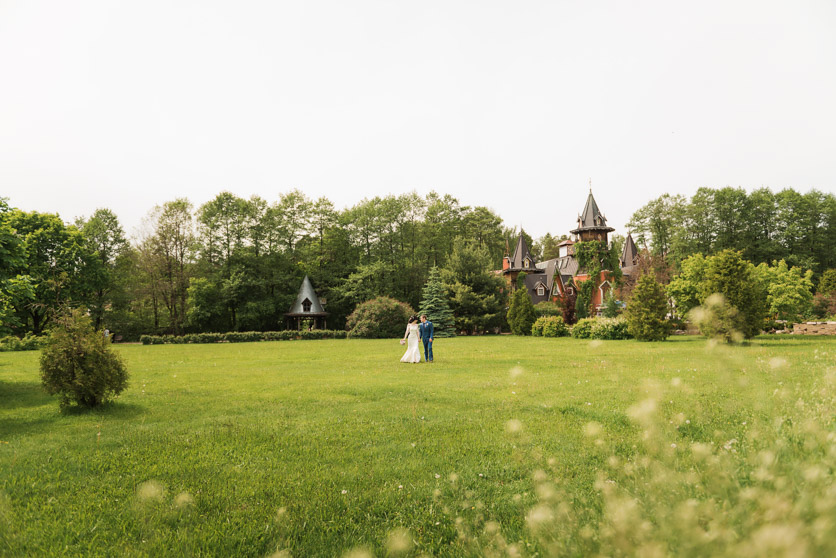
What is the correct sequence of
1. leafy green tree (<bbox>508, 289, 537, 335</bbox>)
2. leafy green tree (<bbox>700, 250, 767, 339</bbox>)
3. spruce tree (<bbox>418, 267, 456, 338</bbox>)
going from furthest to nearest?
spruce tree (<bbox>418, 267, 456, 338</bbox>) → leafy green tree (<bbox>508, 289, 537, 335</bbox>) → leafy green tree (<bbox>700, 250, 767, 339</bbox>)

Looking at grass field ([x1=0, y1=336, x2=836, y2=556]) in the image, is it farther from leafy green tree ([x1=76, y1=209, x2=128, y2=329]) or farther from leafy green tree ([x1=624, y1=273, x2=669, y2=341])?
leafy green tree ([x1=76, y1=209, x2=128, y2=329])

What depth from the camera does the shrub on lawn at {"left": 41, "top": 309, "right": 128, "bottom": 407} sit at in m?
8.19

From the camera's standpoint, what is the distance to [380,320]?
39.0 meters

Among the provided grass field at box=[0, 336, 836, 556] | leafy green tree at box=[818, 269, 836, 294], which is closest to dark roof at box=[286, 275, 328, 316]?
grass field at box=[0, 336, 836, 556]

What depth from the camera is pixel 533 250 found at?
82.1 m

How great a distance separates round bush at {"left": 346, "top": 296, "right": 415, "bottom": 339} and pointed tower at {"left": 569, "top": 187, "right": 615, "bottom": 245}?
26203mm

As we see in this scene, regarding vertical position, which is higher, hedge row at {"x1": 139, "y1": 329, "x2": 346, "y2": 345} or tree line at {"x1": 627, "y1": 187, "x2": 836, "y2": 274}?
tree line at {"x1": 627, "y1": 187, "x2": 836, "y2": 274}

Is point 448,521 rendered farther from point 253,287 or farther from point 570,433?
point 253,287

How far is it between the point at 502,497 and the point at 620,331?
26484 mm

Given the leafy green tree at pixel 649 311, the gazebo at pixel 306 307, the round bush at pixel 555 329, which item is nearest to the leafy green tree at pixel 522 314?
the round bush at pixel 555 329

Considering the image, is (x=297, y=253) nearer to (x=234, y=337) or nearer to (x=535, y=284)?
(x=234, y=337)

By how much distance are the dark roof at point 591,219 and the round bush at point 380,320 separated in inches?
1041

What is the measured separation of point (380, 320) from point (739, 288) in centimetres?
2602

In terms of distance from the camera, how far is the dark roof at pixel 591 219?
52.8 metres
